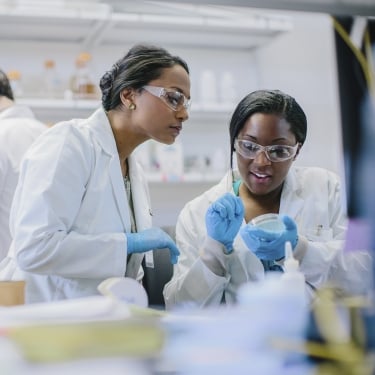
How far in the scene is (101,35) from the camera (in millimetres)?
2988

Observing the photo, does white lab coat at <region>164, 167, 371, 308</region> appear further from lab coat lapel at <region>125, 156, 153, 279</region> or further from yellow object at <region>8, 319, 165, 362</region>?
yellow object at <region>8, 319, 165, 362</region>

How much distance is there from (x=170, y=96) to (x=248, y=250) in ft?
1.46

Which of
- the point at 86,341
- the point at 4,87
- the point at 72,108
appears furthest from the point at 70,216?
the point at 72,108

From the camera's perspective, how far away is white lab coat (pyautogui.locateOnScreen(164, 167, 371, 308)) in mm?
1270

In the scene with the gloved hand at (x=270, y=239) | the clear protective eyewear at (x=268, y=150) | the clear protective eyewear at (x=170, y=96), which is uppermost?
the clear protective eyewear at (x=170, y=96)

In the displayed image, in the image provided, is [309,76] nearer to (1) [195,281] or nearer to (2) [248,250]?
(2) [248,250]

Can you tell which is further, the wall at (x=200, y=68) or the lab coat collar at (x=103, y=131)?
the wall at (x=200, y=68)

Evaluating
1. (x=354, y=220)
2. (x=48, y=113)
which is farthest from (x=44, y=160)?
(x=48, y=113)

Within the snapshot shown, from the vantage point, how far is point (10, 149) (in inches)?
83.4

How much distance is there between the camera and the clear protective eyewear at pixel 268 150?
1.42 metres

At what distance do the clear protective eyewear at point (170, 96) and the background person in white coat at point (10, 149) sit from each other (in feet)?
2.62

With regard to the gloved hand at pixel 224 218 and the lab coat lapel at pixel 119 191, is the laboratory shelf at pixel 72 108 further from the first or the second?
the gloved hand at pixel 224 218

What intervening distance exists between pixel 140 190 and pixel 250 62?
6.33 feet

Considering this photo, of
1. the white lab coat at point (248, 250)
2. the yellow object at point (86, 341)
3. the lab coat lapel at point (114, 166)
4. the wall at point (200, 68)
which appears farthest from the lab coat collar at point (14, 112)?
the yellow object at point (86, 341)
